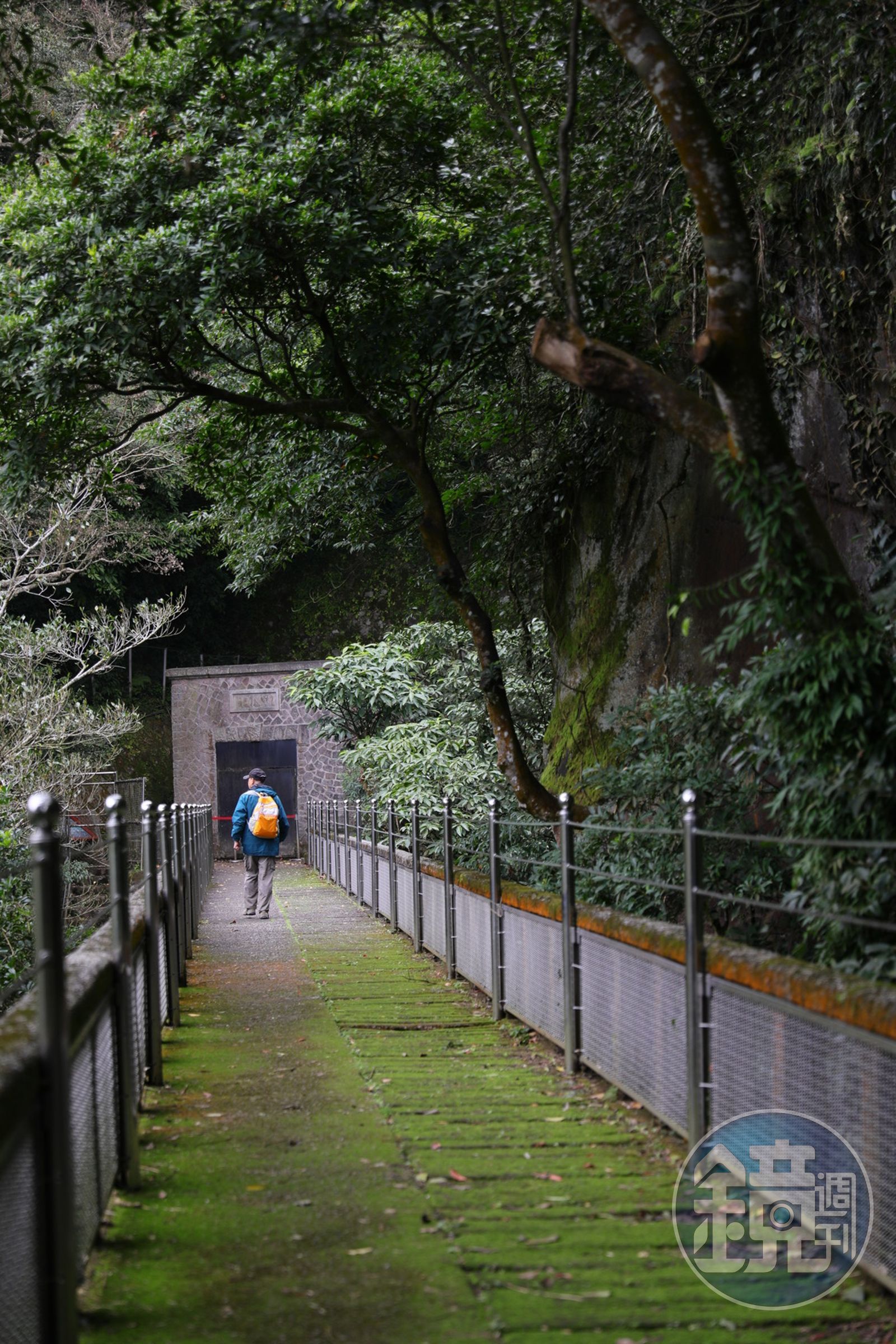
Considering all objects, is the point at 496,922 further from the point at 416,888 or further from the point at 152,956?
the point at 416,888

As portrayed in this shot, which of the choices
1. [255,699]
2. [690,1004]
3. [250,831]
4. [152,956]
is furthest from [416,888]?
[255,699]

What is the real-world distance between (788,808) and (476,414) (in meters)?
9.29

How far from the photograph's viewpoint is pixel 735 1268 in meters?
3.62

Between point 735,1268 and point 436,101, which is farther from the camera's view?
point 436,101

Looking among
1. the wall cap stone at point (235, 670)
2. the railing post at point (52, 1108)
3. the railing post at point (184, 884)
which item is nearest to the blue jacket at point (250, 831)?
the railing post at point (184, 884)

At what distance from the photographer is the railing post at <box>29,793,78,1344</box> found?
2.78m

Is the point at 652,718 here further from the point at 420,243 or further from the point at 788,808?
the point at 420,243

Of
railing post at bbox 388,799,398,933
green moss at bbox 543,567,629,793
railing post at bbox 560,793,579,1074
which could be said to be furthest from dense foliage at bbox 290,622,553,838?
railing post at bbox 560,793,579,1074

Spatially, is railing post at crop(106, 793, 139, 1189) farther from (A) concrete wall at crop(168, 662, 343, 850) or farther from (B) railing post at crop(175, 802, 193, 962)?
(A) concrete wall at crop(168, 662, 343, 850)

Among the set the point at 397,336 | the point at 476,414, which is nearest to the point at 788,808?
the point at 397,336

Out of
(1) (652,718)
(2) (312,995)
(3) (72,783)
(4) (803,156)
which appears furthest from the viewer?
(3) (72,783)

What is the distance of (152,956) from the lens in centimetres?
559

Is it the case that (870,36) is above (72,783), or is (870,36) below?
above

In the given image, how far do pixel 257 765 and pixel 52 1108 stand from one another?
2747cm
